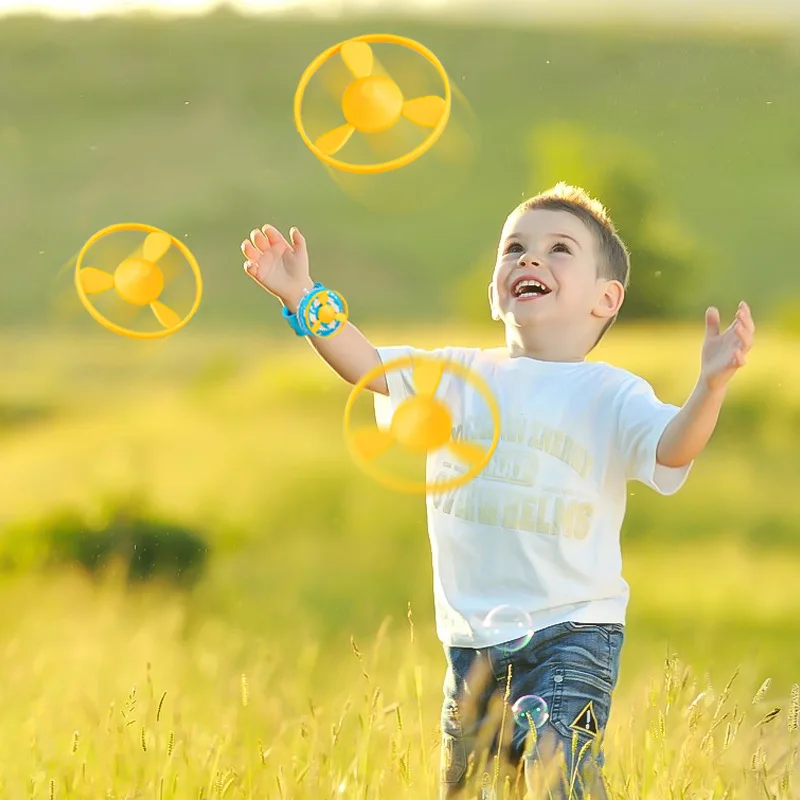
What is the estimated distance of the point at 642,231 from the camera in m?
7.83

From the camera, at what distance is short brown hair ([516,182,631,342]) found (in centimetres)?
155

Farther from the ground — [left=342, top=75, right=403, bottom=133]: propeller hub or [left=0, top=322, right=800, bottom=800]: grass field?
[left=342, top=75, right=403, bottom=133]: propeller hub

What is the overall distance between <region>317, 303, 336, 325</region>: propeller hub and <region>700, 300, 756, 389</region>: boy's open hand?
462 millimetres

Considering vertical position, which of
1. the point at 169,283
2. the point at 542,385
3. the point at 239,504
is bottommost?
the point at 239,504

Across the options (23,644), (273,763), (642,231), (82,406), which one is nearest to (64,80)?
(82,406)

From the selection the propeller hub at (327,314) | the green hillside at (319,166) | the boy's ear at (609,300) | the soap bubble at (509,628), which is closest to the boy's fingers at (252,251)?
the propeller hub at (327,314)

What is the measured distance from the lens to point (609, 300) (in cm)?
155

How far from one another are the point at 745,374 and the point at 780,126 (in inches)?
172

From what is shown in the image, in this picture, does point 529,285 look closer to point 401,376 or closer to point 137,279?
point 401,376

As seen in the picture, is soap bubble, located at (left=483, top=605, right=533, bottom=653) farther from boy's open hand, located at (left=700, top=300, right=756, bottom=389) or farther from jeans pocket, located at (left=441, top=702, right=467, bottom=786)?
boy's open hand, located at (left=700, top=300, right=756, bottom=389)

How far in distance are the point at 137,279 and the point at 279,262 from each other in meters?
0.26

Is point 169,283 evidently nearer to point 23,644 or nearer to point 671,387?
point 23,644

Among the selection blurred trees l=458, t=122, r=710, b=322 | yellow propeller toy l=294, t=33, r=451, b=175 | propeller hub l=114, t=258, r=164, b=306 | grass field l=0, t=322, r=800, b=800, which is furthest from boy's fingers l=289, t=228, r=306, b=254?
blurred trees l=458, t=122, r=710, b=322

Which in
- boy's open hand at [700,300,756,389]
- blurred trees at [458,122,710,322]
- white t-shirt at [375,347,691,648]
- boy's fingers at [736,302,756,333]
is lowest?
white t-shirt at [375,347,691,648]
